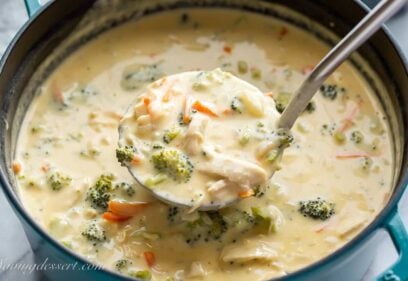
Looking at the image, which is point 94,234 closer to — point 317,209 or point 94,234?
point 94,234

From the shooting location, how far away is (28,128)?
8.11 feet

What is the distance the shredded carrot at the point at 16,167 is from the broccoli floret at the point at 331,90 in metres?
0.97

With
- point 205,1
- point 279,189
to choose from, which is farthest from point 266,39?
point 279,189

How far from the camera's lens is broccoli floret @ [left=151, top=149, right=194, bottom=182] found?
2.04 metres

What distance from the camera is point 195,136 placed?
6.85 feet

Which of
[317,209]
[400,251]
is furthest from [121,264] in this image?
[400,251]

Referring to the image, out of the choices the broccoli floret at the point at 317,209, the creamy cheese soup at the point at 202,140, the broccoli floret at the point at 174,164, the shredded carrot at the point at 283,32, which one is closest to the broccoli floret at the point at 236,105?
the creamy cheese soup at the point at 202,140

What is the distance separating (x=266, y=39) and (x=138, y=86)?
484 mm

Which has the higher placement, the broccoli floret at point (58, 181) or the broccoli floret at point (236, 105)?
the broccoli floret at point (236, 105)

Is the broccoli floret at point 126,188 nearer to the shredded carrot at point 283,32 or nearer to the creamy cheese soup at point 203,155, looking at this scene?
the creamy cheese soup at point 203,155

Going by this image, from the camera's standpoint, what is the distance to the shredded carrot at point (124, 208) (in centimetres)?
219

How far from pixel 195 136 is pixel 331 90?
63cm

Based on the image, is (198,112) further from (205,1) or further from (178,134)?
(205,1)

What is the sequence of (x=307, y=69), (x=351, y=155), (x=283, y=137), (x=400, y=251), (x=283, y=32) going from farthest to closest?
(x=283, y=32)
(x=307, y=69)
(x=351, y=155)
(x=283, y=137)
(x=400, y=251)
